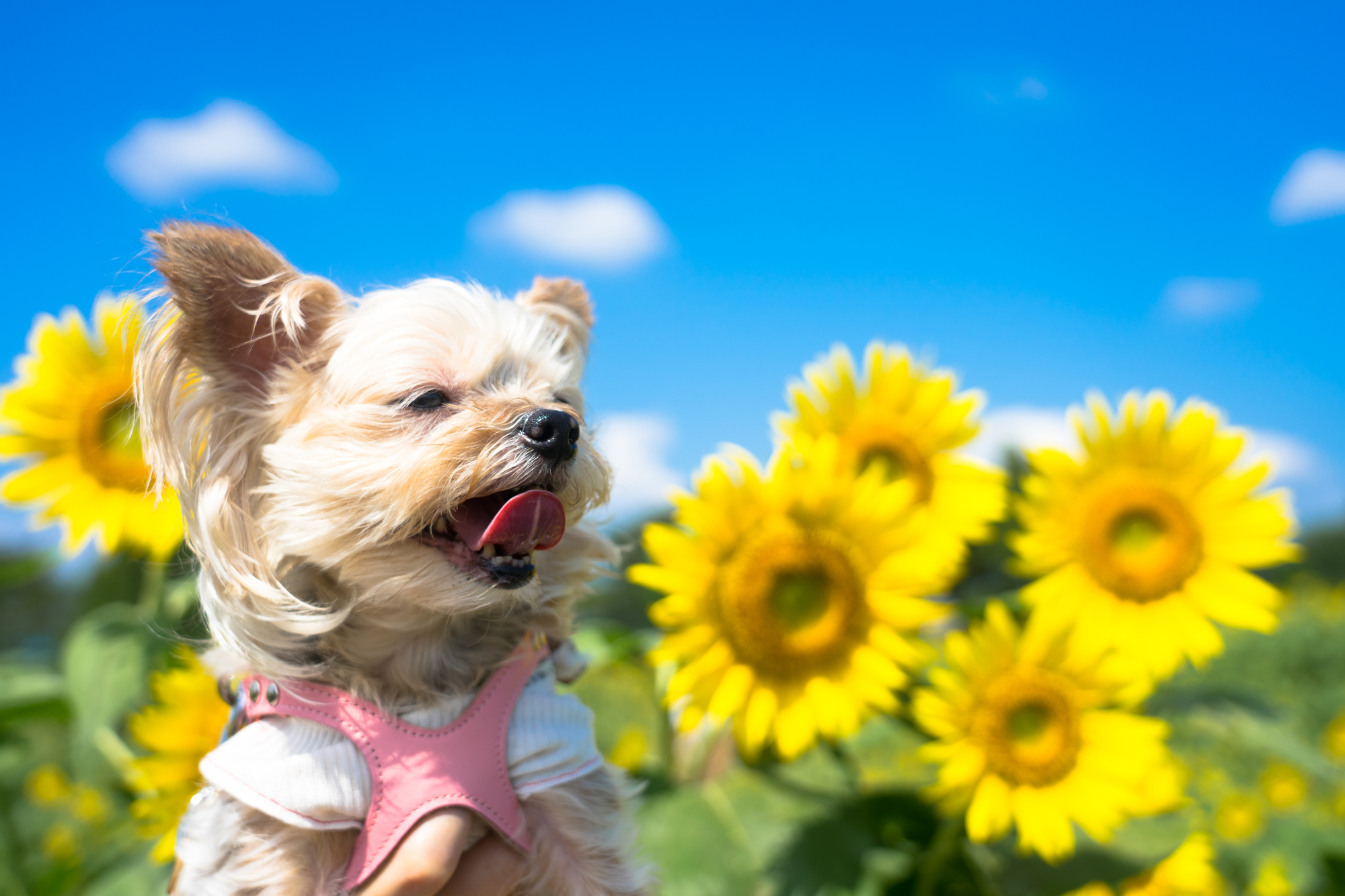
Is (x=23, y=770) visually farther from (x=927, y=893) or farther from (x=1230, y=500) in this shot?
(x=1230, y=500)

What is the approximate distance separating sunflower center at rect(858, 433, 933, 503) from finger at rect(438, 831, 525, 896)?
55.8 inches

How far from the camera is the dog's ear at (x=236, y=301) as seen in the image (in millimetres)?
1457

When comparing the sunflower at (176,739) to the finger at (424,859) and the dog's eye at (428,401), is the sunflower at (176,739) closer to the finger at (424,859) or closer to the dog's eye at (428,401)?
the finger at (424,859)

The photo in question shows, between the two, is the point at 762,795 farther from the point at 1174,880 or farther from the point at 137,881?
the point at 137,881

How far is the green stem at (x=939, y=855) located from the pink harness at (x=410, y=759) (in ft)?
3.70

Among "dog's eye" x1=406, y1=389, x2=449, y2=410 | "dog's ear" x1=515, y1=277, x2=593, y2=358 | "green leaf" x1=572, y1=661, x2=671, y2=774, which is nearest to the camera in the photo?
"dog's eye" x1=406, y1=389, x2=449, y2=410

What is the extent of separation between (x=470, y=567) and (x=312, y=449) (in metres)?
0.34

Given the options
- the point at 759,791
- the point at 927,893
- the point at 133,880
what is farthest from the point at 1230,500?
the point at 133,880

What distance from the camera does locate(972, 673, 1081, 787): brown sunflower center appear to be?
2.16 metres

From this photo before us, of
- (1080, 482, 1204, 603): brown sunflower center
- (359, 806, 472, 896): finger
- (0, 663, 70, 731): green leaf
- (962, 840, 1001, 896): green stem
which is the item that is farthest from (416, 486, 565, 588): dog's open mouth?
(0, 663, 70, 731): green leaf

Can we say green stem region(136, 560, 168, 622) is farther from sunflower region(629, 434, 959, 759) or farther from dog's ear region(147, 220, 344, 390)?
sunflower region(629, 434, 959, 759)

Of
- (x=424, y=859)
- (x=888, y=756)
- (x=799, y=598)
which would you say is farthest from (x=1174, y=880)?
(x=424, y=859)

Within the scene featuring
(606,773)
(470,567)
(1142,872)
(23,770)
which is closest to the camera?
(470,567)

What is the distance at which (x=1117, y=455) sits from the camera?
103 inches
